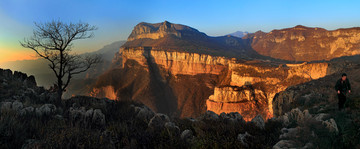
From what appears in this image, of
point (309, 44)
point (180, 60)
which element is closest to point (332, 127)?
point (180, 60)

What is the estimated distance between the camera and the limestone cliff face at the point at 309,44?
367ft

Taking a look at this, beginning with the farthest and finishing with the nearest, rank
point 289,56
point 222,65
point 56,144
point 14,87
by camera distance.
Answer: point 289,56 < point 222,65 < point 14,87 < point 56,144

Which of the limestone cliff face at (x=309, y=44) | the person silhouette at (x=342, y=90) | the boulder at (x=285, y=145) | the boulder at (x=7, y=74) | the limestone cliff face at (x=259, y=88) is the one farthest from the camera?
the limestone cliff face at (x=309, y=44)

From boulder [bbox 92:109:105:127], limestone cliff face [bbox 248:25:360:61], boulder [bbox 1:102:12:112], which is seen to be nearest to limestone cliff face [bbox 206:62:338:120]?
boulder [bbox 92:109:105:127]

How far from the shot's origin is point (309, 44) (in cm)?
13750

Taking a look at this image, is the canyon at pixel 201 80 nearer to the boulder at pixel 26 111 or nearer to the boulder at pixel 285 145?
the boulder at pixel 26 111

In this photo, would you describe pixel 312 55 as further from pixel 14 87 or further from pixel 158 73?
pixel 14 87

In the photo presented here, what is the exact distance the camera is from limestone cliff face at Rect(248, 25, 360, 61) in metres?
112

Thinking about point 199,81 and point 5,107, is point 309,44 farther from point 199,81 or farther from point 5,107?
point 5,107

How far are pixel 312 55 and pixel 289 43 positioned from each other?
3784 cm

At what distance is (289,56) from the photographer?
138 metres

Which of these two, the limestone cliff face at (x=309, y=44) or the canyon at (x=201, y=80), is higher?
the limestone cliff face at (x=309, y=44)

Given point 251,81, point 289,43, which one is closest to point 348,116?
point 251,81

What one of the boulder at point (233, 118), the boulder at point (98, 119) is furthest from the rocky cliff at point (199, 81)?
the boulder at point (98, 119)
